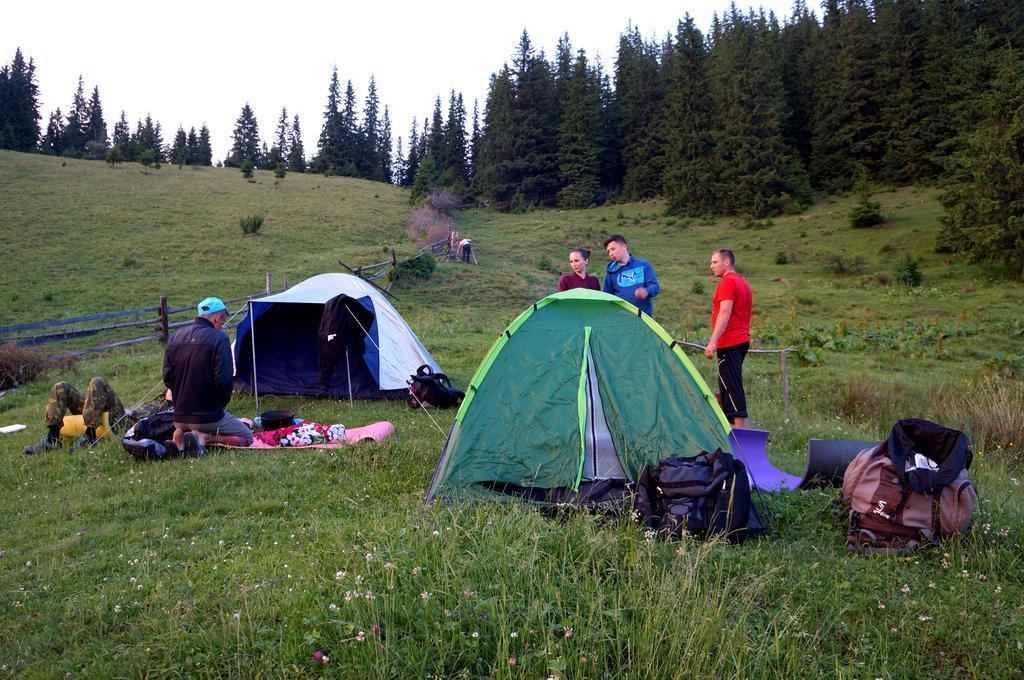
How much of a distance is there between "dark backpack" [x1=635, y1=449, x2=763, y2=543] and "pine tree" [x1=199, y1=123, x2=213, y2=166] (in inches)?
2678

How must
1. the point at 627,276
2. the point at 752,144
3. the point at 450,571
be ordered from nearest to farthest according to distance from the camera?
the point at 450,571 → the point at 627,276 → the point at 752,144

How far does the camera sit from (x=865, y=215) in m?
31.7

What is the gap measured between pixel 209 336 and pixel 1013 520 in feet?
21.7

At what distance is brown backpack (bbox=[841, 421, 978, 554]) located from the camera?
13.4ft

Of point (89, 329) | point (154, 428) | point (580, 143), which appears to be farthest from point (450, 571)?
point (580, 143)

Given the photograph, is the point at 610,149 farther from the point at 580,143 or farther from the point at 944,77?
the point at 944,77

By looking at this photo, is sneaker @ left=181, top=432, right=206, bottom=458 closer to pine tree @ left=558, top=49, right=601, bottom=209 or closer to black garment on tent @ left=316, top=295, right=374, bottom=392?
black garment on tent @ left=316, top=295, right=374, bottom=392

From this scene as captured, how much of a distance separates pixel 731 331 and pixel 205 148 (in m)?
71.7

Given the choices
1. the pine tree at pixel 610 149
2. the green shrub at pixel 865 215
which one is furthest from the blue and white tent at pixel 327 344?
the pine tree at pixel 610 149

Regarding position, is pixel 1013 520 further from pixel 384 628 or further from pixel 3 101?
pixel 3 101

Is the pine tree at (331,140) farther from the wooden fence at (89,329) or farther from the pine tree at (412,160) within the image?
the wooden fence at (89,329)

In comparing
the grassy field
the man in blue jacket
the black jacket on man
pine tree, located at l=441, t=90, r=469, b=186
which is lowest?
the grassy field

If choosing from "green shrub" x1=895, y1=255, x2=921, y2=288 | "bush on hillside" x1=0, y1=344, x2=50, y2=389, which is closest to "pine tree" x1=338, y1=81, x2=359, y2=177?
"green shrub" x1=895, y1=255, x2=921, y2=288

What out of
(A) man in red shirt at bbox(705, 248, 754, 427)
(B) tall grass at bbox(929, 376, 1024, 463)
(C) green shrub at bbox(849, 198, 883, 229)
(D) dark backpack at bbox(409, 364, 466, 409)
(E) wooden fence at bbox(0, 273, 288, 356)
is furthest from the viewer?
(C) green shrub at bbox(849, 198, 883, 229)
